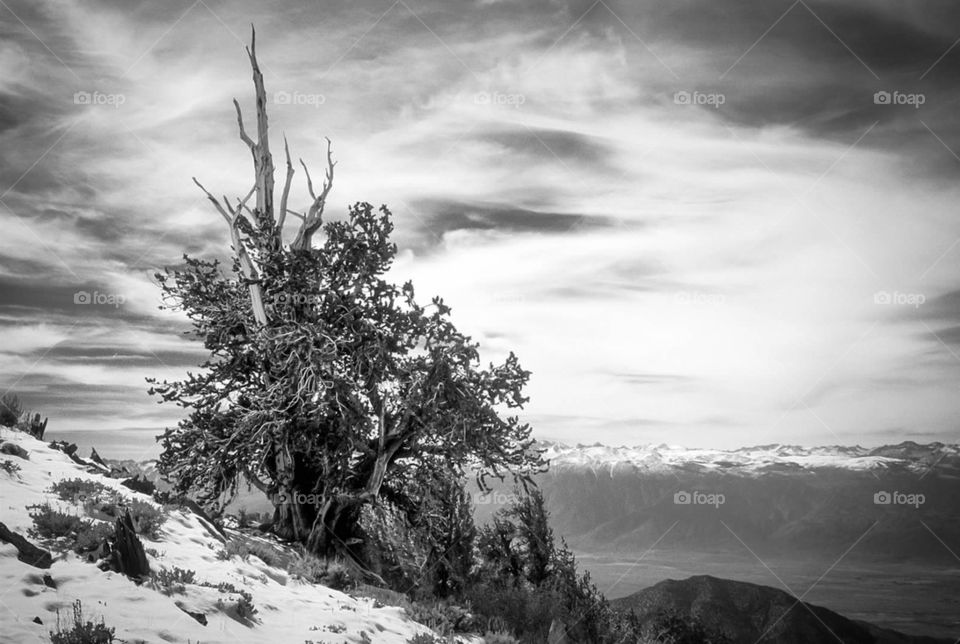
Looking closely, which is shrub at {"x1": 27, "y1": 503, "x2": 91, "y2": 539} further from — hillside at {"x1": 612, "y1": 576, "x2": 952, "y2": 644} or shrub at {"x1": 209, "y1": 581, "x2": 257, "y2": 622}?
hillside at {"x1": 612, "y1": 576, "x2": 952, "y2": 644}

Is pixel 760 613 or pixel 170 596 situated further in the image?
pixel 760 613

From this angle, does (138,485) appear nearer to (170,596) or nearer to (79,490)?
(79,490)

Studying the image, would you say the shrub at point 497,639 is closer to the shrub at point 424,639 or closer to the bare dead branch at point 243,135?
the shrub at point 424,639

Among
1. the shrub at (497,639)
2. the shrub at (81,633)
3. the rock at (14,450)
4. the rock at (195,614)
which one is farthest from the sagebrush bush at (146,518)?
the shrub at (497,639)

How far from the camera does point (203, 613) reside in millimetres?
9266

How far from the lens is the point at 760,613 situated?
12912 cm

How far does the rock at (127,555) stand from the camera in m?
9.50

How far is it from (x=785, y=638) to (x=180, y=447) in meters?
142

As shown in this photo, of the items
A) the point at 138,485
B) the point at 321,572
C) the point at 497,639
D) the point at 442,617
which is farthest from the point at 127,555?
the point at 497,639

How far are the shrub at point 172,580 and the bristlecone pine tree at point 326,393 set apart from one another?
20.2 feet

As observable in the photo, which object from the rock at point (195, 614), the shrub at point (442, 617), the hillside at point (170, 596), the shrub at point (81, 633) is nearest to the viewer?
the shrub at point (81, 633)

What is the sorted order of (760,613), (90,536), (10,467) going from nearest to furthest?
(90,536)
(10,467)
(760,613)

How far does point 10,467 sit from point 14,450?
5.82 feet

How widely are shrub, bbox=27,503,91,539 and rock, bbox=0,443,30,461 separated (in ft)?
14.6
